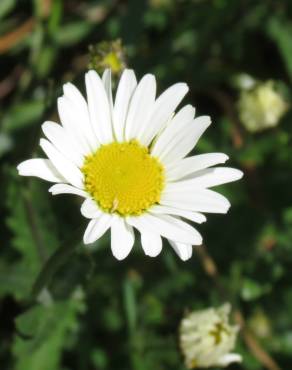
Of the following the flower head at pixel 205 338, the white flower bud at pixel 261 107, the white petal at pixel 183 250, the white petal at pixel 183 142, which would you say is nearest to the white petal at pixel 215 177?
the white petal at pixel 183 142

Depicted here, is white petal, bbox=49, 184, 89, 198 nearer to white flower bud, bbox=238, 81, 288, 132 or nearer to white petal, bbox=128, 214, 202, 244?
white petal, bbox=128, 214, 202, 244

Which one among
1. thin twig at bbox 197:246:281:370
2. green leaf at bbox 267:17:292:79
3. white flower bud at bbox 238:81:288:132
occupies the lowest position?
thin twig at bbox 197:246:281:370

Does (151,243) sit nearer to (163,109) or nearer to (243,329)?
(163,109)

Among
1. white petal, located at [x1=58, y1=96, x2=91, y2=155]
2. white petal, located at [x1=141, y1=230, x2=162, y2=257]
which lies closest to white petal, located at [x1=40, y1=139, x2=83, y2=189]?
white petal, located at [x1=58, y1=96, x2=91, y2=155]

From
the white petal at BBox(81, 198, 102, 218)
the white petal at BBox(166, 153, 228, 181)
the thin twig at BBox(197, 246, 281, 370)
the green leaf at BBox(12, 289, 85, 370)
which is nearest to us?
the white petal at BBox(81, 198, 102, 218)

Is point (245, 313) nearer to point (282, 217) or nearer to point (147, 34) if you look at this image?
point (282, 217)

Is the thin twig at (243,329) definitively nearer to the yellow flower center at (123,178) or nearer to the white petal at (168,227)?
the yellow flower center at (123,178)
